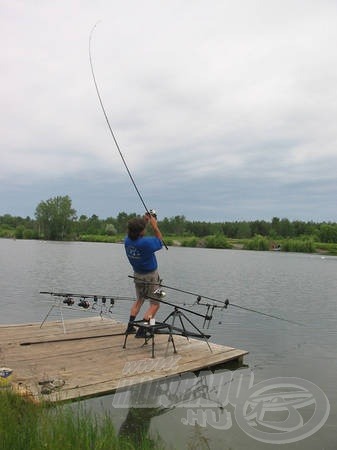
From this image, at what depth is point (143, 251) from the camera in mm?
7945

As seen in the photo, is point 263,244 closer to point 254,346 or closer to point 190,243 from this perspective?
point 190,243

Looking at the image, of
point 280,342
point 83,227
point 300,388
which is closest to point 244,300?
point 280,342

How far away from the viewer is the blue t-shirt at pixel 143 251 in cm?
785

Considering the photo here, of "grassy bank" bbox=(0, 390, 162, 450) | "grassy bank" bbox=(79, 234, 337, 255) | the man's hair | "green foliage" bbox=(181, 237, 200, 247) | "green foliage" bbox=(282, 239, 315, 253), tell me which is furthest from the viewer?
"green foliage" bbox=(181, 237, 200, 247)

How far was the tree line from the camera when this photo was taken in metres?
106

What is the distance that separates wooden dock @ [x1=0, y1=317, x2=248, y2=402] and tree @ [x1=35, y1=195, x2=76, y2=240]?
3885 inches

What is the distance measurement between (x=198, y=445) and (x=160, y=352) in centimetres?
255

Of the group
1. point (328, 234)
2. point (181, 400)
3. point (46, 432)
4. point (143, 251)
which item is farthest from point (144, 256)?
point (328, 234)

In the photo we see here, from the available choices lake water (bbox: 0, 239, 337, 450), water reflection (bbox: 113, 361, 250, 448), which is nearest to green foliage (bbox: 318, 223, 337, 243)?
lake water (bbox: 0, 239, 337, 450)

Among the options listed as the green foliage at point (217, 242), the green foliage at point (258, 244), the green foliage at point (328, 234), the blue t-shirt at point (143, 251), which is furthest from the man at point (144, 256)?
the green foliage at point (328, 234)

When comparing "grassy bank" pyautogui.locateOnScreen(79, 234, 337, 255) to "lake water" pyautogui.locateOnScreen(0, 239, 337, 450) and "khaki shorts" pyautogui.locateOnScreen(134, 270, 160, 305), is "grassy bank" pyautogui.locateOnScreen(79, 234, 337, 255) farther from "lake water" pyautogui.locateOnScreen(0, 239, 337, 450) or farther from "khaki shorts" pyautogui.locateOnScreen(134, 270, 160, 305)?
"khaki shorts" pyautogui.locateOnScreen(134, 270, 160, 305)

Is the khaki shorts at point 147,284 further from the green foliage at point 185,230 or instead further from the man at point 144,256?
the green foliage at point 185,230

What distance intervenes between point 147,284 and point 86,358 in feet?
5.25

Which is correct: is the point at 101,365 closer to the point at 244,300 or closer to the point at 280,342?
the point at 280,342
